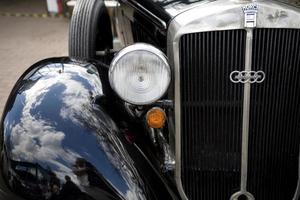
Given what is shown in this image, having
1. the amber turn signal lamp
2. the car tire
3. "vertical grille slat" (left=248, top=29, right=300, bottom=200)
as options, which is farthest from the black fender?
the car tire

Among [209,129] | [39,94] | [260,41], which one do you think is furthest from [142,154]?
[260,41]

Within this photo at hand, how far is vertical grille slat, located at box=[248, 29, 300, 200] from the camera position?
6.43 feet

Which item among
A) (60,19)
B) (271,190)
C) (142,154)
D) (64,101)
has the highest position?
(64,101)

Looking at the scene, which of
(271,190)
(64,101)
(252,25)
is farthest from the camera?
(271,190)

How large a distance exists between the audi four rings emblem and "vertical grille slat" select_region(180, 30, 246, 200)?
0.02 meters

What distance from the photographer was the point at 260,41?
6.40 feet

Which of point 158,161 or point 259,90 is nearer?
point 259,90

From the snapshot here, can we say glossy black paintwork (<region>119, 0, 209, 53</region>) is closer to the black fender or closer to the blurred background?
the black fender

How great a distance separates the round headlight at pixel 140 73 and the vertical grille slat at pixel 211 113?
119 millimetres

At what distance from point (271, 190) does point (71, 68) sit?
1.16m

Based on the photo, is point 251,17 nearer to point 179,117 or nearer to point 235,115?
point 235,115

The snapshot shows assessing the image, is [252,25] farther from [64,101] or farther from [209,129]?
[64,101]

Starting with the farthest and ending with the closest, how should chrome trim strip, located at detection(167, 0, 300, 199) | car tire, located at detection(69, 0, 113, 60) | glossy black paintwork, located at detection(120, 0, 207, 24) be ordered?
car tire, located at detection(69, 0, 113, 60) < glossy black paintwork, located at detection(120, 0, 207, 24) < chrome trim strip, located at detection(167, 0, 300, 199)

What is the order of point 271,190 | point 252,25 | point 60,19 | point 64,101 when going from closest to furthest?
point 252,25
point 64,101
point 271,190
point 60,19
